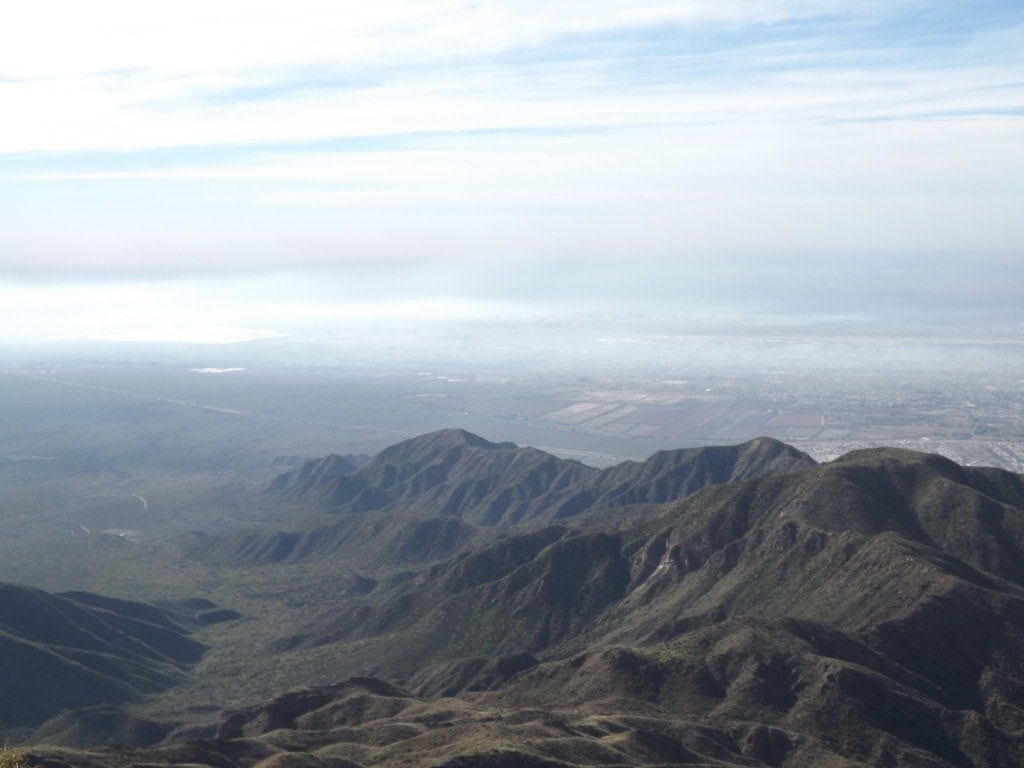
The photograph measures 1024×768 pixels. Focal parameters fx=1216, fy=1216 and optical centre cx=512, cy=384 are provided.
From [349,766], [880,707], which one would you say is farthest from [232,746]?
[880,707]

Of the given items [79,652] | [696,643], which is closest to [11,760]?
[696,643]

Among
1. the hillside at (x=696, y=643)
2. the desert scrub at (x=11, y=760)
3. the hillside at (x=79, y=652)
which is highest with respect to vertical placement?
the desert scrub at (x=11, y=760)

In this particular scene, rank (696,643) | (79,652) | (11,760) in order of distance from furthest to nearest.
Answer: (79,652) → (696,643) → (11,760)

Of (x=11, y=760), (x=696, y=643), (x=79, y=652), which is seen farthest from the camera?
(x=79, y=652)

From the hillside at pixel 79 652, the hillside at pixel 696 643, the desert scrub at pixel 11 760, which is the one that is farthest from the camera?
the hillside at pixel 79 652

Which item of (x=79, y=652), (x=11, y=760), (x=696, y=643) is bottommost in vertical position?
(x=79, y=652)

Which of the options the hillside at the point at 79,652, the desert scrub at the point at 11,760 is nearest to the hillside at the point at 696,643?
the desert scrub at the point at 11,760

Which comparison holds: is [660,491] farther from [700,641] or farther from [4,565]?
[4,565]

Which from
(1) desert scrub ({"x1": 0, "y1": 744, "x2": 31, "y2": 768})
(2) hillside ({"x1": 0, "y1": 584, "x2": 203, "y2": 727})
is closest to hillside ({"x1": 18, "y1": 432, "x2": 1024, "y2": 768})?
(1) desert scrub ({"x1": 0, "y1": 744, "x2": 31, "y2": 768})

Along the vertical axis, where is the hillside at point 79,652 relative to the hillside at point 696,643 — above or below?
below

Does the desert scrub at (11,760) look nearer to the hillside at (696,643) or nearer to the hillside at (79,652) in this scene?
the hillside at (696,643)

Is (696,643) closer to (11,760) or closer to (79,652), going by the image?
(11,760)

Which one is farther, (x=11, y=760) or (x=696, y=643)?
(x=696, y=643)
